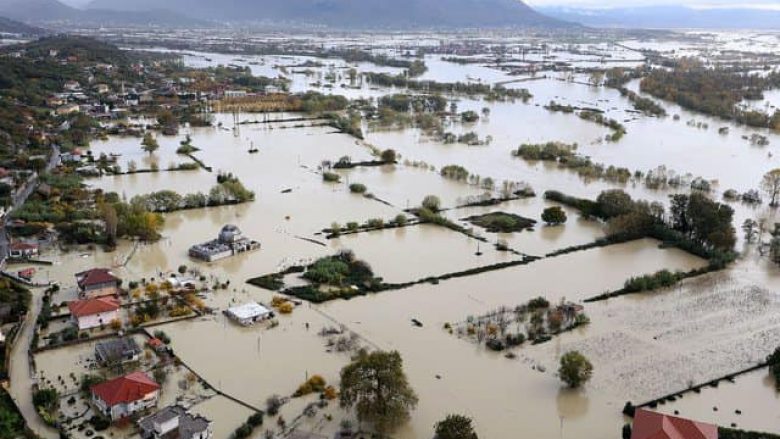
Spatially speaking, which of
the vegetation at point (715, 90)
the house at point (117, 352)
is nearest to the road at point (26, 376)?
the house at point (117, 352)

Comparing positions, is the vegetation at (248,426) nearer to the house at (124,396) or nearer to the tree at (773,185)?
the house at (124,396)

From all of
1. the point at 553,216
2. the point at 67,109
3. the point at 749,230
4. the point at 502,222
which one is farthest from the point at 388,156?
the point at 67,109

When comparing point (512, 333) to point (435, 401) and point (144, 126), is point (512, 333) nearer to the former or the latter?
point (435, 401)

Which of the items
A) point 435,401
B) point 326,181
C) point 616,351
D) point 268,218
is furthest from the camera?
point 326,181

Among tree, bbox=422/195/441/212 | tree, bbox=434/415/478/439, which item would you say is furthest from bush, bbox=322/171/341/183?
tree, bbox=434/415/478/439

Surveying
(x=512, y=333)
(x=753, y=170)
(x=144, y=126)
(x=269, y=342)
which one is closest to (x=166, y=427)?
(x=269, y=342)
